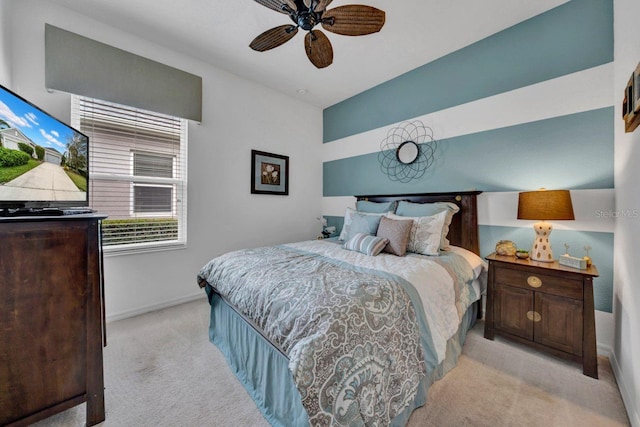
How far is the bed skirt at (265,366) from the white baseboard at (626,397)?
2.70ft

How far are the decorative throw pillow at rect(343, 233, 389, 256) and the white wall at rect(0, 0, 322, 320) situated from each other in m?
1.65

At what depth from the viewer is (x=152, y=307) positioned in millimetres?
2613

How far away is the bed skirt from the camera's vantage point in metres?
1.23

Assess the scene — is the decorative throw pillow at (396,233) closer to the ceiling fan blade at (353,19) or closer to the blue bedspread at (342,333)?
the blue bedspread at (342,333)

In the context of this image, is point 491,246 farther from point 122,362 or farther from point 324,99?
point 122,362

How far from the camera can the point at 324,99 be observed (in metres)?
3.88

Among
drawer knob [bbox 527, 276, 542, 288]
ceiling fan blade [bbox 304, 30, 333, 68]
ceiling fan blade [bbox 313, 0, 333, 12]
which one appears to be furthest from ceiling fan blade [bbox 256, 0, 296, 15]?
drawer knob [bbox 527, 276, 542, 288]

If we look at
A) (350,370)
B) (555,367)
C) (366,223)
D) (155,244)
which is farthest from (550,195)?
(155,244)

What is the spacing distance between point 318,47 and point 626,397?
3041 millimetres

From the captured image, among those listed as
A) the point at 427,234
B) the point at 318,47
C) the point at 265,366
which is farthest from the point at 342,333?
the point at 318,47

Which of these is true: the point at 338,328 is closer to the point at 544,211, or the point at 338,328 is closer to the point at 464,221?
the point at 544,211

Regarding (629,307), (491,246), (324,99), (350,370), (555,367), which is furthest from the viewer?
(324,99)

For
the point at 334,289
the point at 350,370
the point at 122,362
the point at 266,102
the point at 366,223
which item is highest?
the point at 266,102

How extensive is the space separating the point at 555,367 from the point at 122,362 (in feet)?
10.3
